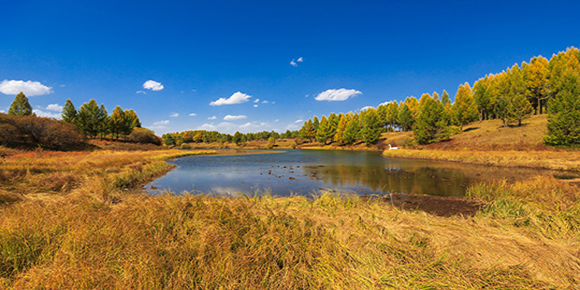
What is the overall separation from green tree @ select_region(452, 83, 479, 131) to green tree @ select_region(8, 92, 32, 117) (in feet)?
334

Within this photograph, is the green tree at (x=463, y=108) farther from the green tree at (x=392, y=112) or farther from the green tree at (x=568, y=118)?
the green tree at (x=568, y=118)

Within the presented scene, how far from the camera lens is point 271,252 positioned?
3434 mm

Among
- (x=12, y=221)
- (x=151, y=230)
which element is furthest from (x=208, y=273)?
(x=12, y=221)

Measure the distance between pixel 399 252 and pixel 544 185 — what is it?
1025cm

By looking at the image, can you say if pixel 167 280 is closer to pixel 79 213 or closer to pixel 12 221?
pixel 79 213

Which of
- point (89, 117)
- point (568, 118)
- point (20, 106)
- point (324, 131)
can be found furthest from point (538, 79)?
point (20, 106)

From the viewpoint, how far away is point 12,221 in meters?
3.97

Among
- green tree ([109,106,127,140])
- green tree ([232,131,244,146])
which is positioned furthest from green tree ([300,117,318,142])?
green tree ([109,106,127,140])

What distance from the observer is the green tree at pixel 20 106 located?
45.1 metres

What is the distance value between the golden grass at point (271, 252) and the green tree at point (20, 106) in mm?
66784

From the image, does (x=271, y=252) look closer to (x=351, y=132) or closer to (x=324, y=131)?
(x=351, y=132)

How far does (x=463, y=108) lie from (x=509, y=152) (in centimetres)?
3776

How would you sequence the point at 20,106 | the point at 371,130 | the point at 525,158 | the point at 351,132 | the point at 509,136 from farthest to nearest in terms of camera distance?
the point at 351,132 → the point at 371,130 → the point at 20,106 → the point at 509,136 → the point at 525,158

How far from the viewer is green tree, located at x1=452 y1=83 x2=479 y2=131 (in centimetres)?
5325
